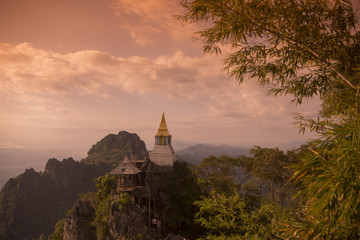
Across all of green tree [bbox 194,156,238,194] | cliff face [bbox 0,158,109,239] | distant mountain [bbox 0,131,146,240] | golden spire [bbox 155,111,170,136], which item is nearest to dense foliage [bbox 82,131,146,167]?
distant mountain [bbox 0,131,146,240]

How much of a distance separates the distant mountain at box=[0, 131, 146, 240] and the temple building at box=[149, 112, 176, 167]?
37.7m

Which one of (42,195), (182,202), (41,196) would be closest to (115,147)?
(42,195)

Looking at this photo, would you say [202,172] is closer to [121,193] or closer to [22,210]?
[121,193]

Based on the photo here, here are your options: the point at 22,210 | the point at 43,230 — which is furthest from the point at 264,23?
the point at 22,210

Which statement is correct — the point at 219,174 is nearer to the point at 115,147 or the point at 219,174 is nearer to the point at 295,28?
the point at 295,28

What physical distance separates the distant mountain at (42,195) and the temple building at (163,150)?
124ft

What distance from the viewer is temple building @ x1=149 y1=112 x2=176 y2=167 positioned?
23984 mm

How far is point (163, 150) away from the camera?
80.9 ft

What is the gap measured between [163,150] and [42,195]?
4686 cm

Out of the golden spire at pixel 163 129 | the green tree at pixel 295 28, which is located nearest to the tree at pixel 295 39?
the green tree at pixel 295 28

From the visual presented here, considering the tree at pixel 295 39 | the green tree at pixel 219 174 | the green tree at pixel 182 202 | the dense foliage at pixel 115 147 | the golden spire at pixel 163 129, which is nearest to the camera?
the tree at pixel 295 39

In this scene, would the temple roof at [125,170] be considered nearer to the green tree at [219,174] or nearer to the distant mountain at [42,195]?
the green tree at [219,174]

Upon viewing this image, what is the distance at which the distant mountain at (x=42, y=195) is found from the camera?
4766 centimetres

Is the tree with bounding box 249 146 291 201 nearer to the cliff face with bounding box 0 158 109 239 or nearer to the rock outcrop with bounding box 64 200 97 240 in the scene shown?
the rock outcrop with bounding box 64 200 97 240
